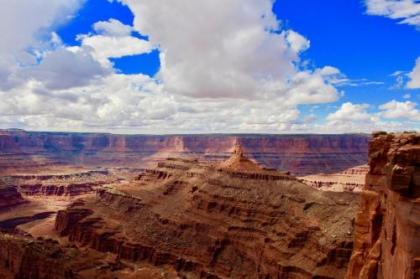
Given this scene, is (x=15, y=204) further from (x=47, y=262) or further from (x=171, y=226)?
(x=47, y=262)

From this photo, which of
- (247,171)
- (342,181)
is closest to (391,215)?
(247,171)

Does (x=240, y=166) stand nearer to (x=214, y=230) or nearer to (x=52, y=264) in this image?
(x=214, y=230)

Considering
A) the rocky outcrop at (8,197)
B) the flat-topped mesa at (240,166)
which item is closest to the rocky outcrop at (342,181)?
the flat-topped mesa at (240,166)

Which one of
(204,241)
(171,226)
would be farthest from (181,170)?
(204,241)

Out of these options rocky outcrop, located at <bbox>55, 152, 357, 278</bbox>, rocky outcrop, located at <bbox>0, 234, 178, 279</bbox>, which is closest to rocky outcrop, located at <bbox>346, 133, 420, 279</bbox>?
rocky outcrop, located at <bbox>55, 152, 357, 278</bbox>

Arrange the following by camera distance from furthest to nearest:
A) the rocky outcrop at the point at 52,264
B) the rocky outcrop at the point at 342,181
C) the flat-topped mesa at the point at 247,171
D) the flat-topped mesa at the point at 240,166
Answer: the rocky outcrop at the point at 342,181 → the flat-topped mesa at the point at 240,166 → the flat-topped mesa at the point at 247,171 → the rocky outcrop at the point at 52,264

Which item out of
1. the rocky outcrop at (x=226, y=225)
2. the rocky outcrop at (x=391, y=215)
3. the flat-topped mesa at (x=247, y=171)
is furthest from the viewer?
the flat-topped mesa at (x=247, y=171)

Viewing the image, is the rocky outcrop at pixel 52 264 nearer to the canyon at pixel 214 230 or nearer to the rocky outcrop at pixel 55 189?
the canyon at pixel 214 230
